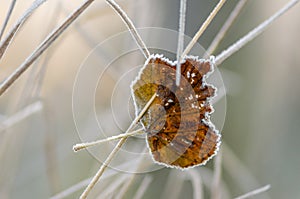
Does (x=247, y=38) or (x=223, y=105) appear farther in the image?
(x=223, y=105)

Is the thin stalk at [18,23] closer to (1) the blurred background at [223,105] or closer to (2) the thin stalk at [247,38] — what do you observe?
(2) the thin stalk at [247,38]

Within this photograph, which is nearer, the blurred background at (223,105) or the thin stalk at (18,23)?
the thin stalk at (18,23)

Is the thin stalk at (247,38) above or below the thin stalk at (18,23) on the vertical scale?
below

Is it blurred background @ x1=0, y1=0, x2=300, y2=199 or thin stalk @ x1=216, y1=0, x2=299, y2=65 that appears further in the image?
blurred background @ x1=0, y1=0, x2=300, y2=199

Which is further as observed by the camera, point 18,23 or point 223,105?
point 223,105

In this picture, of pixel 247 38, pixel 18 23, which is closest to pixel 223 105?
pixel 247 38

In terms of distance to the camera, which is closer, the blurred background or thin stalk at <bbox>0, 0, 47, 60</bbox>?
thin stalk at <bbox>0, 0, 47, 60</bbox>

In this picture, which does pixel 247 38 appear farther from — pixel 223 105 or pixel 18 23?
pixel 223 105

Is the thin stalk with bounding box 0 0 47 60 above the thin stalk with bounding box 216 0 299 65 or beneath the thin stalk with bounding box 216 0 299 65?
above

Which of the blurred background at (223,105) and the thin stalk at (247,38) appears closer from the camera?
the thin stalk at (247,38)

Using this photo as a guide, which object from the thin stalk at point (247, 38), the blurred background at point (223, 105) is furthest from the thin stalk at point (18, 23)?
the blurred background at point (223, 105)

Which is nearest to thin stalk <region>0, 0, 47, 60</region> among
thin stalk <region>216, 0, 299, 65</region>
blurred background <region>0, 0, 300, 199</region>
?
thin stalk <region>216, 0, 299, 65</region>

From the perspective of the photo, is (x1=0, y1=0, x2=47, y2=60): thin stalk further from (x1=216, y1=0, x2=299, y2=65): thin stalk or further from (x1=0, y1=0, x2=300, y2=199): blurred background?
(x1=0, y1=0, x2=300, y2=199): blurred background
